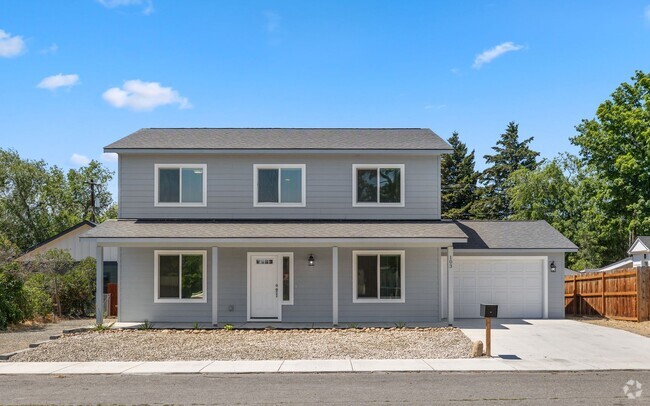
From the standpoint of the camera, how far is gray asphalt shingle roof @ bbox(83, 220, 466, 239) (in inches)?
669

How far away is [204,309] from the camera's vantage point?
59.9ft

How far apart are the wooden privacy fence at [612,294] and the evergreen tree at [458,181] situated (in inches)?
1073

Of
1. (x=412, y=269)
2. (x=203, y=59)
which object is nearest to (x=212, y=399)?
(x=412, y=269)

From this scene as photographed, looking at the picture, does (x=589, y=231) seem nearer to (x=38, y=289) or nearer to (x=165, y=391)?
(x=38, y=289)

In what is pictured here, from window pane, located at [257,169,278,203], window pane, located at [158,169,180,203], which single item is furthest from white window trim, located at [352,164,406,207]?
window pane, located at [158,169,180,203]

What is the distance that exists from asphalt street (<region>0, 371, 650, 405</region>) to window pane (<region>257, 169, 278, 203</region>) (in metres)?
8.69

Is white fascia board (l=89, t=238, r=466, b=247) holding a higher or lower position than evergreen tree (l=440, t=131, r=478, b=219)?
lower

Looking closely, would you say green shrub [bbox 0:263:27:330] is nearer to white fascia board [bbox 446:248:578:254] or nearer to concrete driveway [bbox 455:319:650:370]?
concrete driveway [bbox 455:319:650:370]

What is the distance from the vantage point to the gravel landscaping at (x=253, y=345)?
1289 centimetres

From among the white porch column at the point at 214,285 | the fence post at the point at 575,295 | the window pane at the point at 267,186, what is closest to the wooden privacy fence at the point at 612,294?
the fence post at the point at 575,295

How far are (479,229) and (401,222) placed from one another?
152 inches

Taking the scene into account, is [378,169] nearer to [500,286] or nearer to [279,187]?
[279,187]

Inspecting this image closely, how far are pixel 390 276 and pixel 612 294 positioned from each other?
770 centimetres

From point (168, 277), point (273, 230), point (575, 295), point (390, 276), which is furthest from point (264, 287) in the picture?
point (575, 295)
